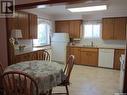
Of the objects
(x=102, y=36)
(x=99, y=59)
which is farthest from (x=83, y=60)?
(x=102, y=36)

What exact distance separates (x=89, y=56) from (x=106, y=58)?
2.35 ft

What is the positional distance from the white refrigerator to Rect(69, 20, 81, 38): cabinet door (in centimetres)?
35

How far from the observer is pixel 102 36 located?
564 centimetres

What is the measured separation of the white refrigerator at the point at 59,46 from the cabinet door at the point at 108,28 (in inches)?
63.6

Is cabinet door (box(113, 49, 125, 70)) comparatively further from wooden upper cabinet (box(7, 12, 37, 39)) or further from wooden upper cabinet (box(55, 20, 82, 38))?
wooden upper cabinet (box(7, 12, 37, 39))

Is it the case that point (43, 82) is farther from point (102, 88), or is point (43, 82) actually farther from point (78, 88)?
point (102, 88)

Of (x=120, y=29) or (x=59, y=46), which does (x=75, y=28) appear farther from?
(x=120, y=29)

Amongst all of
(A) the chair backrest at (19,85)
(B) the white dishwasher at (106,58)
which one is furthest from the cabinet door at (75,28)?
(A) the chair backrest at (19,85)

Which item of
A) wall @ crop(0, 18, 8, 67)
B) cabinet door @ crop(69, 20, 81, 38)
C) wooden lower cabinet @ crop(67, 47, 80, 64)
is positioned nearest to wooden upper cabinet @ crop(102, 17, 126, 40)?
cabinet door @ crop(69, 20, 81, 38)

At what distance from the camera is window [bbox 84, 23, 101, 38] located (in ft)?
19.8

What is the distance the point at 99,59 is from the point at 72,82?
2.17 meters

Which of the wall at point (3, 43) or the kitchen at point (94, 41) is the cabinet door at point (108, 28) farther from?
the wall at point (3, 43)

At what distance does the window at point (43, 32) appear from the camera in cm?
582

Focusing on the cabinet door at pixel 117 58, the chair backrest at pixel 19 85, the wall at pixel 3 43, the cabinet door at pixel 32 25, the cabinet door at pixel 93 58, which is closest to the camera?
the chair backrest at pixel 19 85
